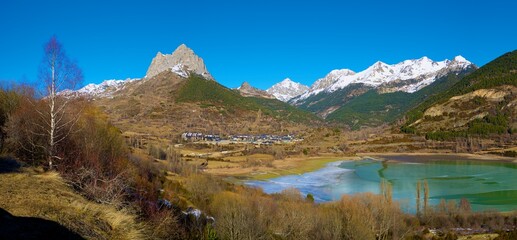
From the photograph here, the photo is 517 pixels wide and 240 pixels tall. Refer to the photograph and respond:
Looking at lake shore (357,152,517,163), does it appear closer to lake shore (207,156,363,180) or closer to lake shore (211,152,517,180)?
lake shore (211,152,517,180)

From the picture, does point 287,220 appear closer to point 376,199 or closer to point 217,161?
point 376,199

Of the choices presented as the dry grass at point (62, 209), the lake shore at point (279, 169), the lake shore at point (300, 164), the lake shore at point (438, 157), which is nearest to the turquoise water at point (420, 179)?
the lake shore at point (279, 169)

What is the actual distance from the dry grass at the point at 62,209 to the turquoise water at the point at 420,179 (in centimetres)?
4801

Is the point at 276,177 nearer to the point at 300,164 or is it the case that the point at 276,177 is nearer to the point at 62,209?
the point at 300,164

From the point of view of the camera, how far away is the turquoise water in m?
60.5

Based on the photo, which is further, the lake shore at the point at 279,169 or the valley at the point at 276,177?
the lake shore at the point at 279,169

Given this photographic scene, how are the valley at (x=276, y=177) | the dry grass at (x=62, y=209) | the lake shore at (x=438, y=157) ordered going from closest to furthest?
the dry grass at (x=62, y=209) < the valley at (x=276, y=177) < the lake shore at (x=438, y=157)

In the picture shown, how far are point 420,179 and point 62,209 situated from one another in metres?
82.8

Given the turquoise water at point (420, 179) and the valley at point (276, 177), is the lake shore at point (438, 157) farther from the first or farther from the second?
the turquoise water at point (420, 179)

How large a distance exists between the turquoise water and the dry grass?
158ft

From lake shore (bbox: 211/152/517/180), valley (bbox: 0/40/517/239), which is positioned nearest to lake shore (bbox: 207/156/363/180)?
lake shore (bbox: 211/152/517/180)

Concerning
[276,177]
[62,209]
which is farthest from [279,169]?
[62,209]

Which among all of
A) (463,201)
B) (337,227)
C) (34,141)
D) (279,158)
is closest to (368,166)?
(279,158)

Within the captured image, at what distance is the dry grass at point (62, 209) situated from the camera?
9766 mm
